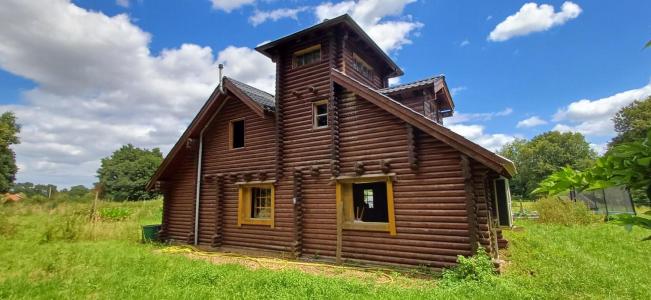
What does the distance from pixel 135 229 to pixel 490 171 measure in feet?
51.8

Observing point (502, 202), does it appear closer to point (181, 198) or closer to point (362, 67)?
point (362, 67)

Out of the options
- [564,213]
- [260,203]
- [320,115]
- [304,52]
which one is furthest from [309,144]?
[564,213]

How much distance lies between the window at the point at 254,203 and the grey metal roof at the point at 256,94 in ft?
11.0

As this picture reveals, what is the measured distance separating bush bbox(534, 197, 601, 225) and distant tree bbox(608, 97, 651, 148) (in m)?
34.2

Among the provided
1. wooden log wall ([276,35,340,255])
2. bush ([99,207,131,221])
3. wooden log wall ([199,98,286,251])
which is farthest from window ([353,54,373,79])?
bush ([99,207,131,221])

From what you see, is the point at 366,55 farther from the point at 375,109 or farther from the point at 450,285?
the point at 450,285

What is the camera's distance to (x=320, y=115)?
37.6ft

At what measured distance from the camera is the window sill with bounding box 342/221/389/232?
957 cm

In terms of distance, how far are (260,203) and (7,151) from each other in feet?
178

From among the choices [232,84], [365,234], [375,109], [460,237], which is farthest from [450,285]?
[232,84]

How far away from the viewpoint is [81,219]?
48.7 ft

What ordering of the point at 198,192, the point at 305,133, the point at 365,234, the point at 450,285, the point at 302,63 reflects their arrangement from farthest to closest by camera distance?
the point at 198,192 < the point at 302,63 < the point at 305,133 < the point at 365,234 < the point at 450,285

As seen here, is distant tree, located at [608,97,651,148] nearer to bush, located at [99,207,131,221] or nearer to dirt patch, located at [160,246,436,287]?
dirt patch, located at [160,246,436,287]

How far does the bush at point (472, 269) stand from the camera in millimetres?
7445
